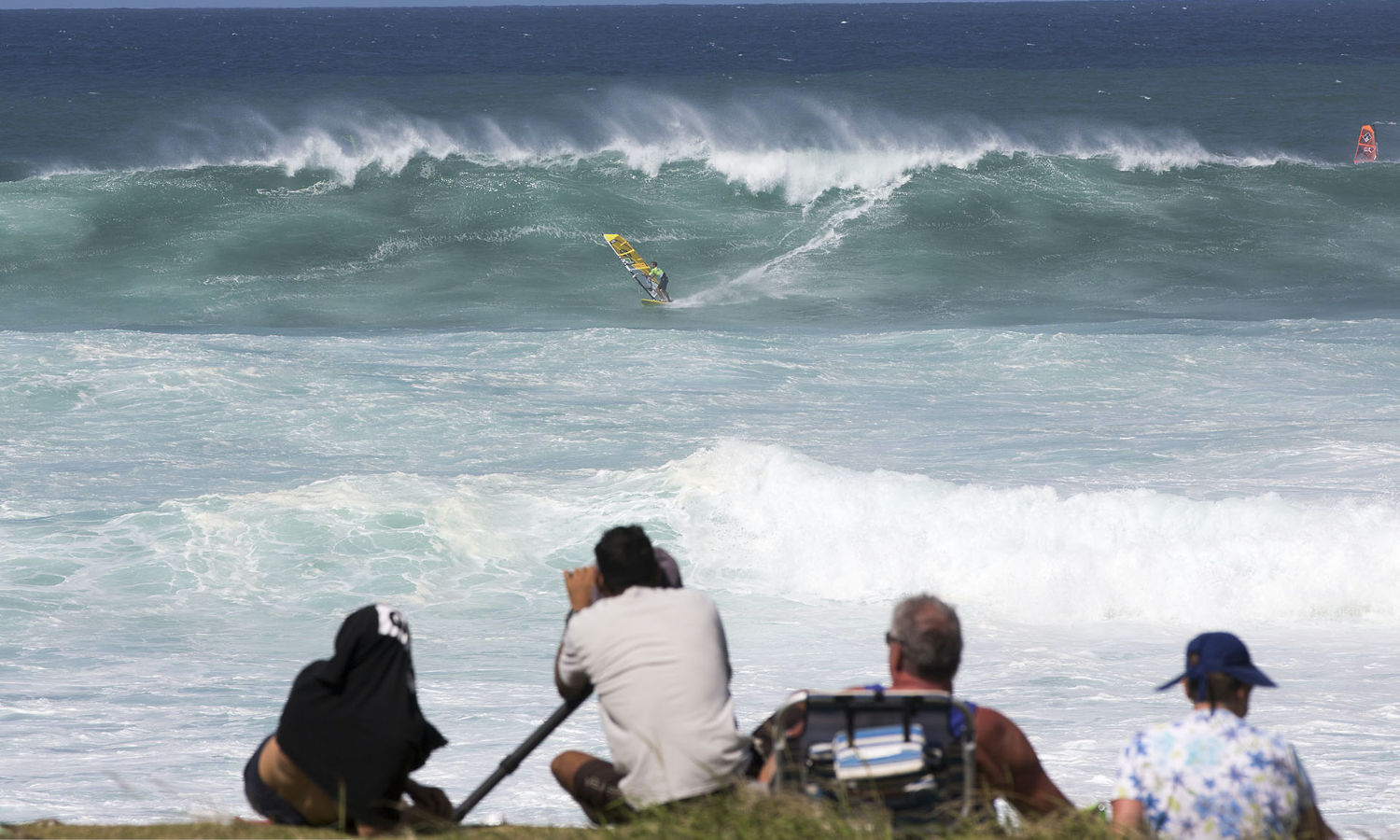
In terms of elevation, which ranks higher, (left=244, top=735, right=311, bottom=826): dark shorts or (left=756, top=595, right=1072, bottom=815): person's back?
(left=756, top=595, right=1072, bottom=815): person's back

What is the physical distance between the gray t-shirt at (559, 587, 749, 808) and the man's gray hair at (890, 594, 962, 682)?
50 cm

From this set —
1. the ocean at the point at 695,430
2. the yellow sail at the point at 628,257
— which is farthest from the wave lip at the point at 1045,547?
the yellow sail at the point at 628,257

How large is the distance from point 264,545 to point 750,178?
65.7 ft

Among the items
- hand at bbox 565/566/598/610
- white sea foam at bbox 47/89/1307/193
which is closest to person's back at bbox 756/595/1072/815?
hand at bbox 565/566/598/610

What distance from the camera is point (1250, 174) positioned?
98.5 ft

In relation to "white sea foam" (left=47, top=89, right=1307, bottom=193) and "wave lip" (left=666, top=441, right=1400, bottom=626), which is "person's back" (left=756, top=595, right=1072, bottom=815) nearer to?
"wave lip" (left=666, top=441, right=1400, bottom=626)

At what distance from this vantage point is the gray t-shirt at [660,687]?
3764 millimetres

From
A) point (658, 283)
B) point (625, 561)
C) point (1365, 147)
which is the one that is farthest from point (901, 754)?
point (1365, 147)

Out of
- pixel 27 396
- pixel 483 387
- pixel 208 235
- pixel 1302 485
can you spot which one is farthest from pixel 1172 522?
pixel 208 235

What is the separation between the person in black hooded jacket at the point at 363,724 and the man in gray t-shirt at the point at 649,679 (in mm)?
421

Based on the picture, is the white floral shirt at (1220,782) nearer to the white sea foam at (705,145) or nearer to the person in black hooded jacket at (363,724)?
the person in black hooded jacket at (363,724)

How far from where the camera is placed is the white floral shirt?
133 inches

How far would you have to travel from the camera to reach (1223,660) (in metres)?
3.43

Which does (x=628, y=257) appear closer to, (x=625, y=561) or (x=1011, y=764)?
(x=625, y=561)
